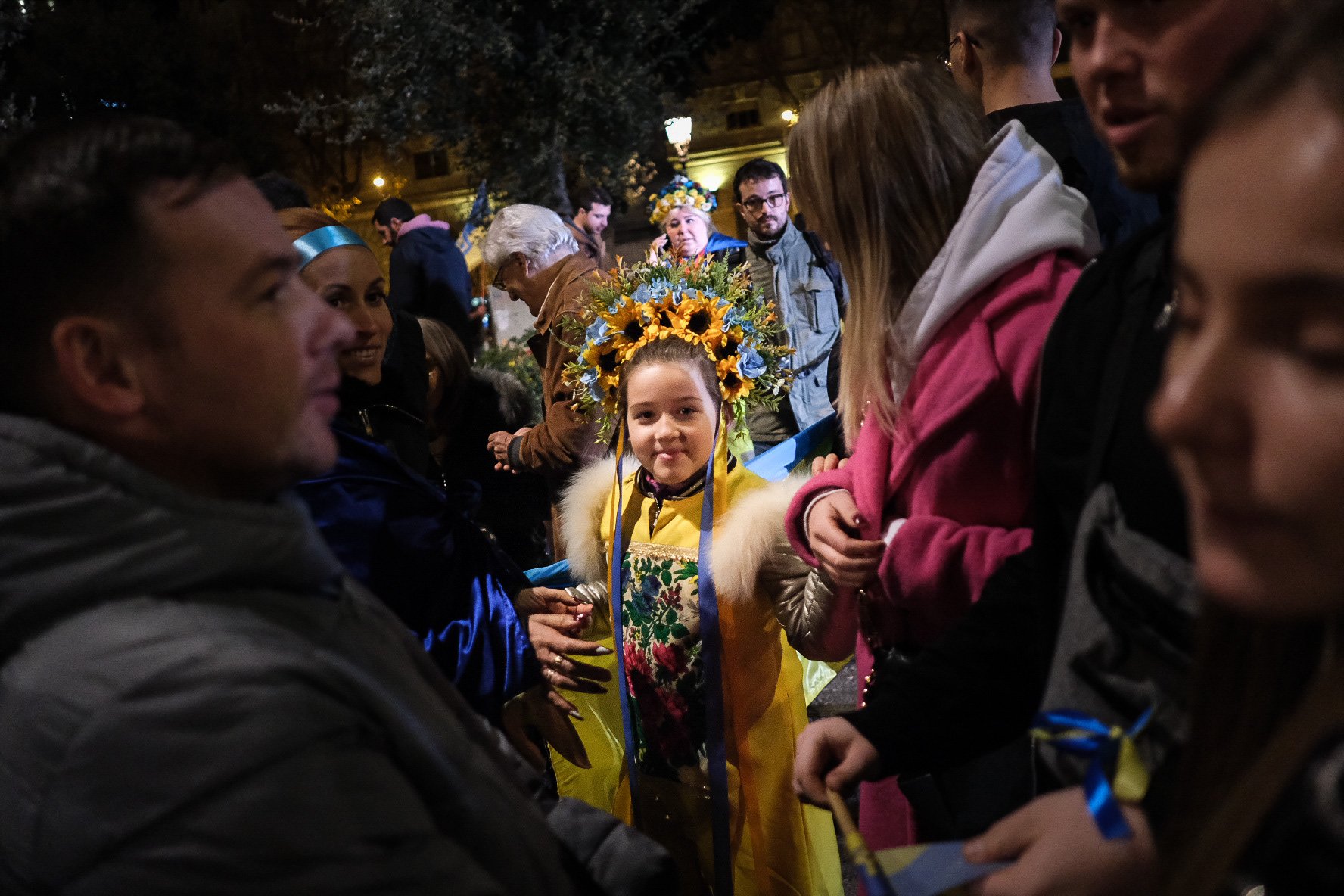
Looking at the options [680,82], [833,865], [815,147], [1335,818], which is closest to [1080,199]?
[815,147]

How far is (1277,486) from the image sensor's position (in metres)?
0.67

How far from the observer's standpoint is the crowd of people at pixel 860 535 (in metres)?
0.71

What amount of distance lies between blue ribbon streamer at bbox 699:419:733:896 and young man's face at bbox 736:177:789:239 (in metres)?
4.25

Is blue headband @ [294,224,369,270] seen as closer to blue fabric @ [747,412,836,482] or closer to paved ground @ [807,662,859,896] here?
blue fabric @ [747,412,836,482]

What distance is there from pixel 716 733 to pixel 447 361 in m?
2.62

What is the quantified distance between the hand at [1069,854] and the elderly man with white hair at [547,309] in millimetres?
3546

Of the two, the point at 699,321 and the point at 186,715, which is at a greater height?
the point at 699,321

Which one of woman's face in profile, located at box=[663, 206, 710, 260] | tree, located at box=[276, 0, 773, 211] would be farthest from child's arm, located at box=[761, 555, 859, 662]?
tree, located at box=[276, 0, 773, 211]

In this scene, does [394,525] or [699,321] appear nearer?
[394,525]

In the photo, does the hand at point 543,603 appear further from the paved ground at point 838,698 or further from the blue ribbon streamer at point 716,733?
the paved ground at point 838,698

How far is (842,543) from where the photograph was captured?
199 cm

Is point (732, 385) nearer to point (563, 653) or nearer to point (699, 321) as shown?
point (699, 321)

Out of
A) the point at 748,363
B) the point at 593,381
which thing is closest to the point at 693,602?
the point at 748,363

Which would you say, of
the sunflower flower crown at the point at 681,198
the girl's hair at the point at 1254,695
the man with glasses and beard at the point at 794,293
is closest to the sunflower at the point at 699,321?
the girl's hair at the point at 1254,695
